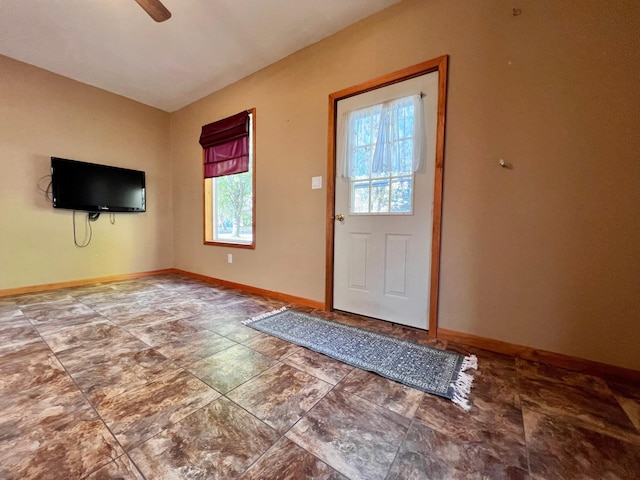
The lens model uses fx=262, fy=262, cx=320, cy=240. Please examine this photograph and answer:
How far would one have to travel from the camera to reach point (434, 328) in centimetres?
199

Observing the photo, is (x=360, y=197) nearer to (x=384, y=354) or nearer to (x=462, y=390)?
(x=384, y=354)

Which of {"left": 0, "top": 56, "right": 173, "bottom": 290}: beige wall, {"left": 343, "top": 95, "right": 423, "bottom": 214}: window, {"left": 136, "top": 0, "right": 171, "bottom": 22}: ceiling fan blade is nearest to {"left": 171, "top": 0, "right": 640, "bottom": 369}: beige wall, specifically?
{"left": 343, "top": 95, "right": 423, "bottom": 214}: window

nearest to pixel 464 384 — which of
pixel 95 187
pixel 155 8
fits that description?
pixel 155 8

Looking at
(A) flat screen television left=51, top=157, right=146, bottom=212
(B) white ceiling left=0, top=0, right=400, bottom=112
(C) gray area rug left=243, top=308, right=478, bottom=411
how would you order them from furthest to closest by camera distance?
1. (A) flat screen television left=51, top=157, right=146, bottom=212
2. (B) white ceiling left=0, top=0, right=400, bottom=112
3. (C) gray area rug left=243, top=308, right=478, bottom=411

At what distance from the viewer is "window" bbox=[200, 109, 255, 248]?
3256 millimetres

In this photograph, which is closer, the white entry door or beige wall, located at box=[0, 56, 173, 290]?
the white entry door

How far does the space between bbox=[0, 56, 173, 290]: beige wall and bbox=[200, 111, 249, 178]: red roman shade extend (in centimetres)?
111

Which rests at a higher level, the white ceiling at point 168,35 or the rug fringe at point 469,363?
the white ceiling at point 168,35

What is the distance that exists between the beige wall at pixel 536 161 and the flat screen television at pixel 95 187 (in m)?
3.36

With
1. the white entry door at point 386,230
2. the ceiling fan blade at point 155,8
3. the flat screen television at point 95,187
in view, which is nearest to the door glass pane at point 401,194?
the white entry door at point 386,230

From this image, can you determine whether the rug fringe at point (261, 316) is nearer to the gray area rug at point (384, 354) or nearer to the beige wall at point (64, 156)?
the gray area rug at point (384, 354)

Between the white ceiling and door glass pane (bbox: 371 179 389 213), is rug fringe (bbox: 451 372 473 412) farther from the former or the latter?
the white ceiling

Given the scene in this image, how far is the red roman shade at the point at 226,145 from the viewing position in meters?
3.27

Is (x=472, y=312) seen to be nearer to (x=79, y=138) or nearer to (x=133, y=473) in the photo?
(x=133, y=473)
